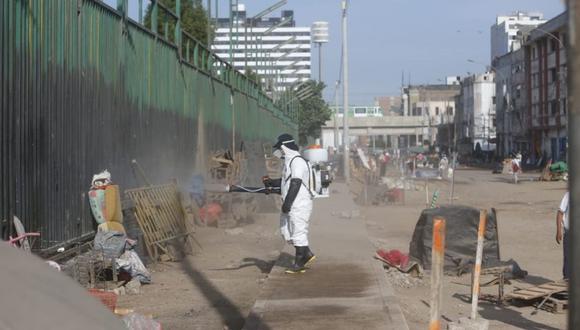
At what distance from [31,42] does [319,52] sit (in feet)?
226

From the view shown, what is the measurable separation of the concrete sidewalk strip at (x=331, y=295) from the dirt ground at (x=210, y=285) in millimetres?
430

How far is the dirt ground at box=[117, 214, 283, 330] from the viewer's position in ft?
29.7

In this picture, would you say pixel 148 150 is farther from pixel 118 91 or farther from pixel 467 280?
pixel 467 280

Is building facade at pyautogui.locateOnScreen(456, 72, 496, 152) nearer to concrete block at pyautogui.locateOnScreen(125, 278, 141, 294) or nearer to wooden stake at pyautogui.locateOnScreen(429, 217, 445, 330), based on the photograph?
concrete block at pyautogui.locateOnScreen(125, 278, 141, 294)

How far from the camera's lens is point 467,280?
12109mm

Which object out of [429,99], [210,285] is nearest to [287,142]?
[210,285]

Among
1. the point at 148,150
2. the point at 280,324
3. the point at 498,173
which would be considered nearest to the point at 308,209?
the point at 280,324

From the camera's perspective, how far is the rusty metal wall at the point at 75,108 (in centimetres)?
934

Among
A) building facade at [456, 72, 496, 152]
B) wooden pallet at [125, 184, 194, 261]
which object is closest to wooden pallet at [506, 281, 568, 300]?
wooden pallet at [125, 184, 194, 261]

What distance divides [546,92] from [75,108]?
61.9m

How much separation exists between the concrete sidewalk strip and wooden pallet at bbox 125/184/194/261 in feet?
6.21

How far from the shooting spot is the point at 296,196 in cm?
1042

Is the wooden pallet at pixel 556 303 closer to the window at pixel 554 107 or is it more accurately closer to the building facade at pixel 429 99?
the window at pixel 554 107

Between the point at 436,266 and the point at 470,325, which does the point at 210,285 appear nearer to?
the point at 470,325
